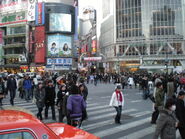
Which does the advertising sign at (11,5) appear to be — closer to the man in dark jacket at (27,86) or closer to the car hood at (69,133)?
the man in dark jacket at (27,86)

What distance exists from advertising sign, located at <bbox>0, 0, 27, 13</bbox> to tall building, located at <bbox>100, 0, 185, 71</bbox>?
3260 cm

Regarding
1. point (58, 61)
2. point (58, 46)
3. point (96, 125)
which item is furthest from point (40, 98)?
point (58, 46)

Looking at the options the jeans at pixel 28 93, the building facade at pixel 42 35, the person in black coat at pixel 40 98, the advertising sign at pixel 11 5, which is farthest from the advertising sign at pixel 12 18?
the person in black coat at pixel 40 98

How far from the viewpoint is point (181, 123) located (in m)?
4.95

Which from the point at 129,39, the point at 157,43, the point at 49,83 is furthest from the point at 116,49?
the point at 49,83

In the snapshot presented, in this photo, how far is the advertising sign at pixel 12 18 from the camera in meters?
72.4

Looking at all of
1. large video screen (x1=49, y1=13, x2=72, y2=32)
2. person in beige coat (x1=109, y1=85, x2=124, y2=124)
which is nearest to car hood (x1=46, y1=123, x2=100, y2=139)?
person in beige coat (x1=109, y1=85, x2=124, y2=124)

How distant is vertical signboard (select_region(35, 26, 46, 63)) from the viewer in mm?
68062

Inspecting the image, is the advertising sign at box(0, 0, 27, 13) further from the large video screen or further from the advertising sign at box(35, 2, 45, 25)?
the large video screen

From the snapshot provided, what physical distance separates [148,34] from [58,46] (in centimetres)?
2858

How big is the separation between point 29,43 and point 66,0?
96.1 ft

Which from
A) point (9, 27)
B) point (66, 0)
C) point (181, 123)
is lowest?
point (181, 123)

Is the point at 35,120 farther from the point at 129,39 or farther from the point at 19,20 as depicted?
the point at 19,20

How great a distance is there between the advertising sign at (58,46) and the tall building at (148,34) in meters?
15.7
